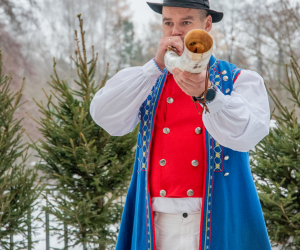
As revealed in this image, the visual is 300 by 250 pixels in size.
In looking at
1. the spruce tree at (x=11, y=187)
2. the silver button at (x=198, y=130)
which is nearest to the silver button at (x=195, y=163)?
the silver button at (x=198, y=130)

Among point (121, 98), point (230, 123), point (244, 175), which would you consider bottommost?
point (244, 175)

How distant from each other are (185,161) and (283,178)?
152 cm

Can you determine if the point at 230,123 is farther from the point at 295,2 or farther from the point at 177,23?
the point at 295,2

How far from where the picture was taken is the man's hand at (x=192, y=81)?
926 mm

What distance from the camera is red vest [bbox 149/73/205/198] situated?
1266 millimetres

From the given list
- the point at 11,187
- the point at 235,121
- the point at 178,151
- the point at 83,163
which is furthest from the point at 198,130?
the point at 11,187

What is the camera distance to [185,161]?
1.27m

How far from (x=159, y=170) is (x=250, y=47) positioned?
7.11 metres

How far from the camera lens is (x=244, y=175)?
4.26ft

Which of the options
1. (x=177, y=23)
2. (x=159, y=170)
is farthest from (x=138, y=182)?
(x=177, y=23)

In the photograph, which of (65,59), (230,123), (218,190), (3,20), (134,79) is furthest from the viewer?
(65,59)

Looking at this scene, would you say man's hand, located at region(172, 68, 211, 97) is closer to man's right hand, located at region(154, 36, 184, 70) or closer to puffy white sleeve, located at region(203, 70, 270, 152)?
puffy white sleeve, located at region(203, 70, 270, 152)

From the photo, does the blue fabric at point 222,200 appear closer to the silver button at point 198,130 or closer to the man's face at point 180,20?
the silver button at point 198,130

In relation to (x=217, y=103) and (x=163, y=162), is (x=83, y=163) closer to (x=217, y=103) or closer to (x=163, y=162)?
(x=163, y=162)
